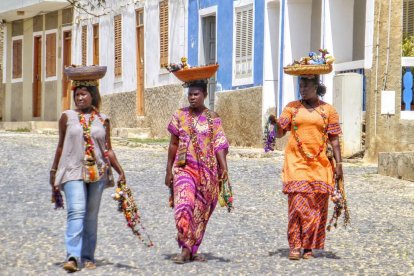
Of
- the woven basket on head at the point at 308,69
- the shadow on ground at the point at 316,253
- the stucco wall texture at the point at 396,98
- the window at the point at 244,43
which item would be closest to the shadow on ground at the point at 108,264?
the shadow on ground at the point at 316,253

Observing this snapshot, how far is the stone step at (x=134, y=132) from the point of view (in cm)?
2962

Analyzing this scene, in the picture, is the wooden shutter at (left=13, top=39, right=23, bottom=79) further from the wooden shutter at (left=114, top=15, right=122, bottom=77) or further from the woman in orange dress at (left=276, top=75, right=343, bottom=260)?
the woman in orange dress at (left=276, top=75, right=343, bottom=260)

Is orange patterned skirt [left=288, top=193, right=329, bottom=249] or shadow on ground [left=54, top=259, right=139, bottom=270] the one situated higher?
orange patterned skirt [left=288, top=193, right=329, bottom=249]

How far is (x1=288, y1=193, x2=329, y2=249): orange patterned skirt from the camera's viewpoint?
32.3 feet

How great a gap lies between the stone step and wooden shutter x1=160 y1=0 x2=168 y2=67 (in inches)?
67.1

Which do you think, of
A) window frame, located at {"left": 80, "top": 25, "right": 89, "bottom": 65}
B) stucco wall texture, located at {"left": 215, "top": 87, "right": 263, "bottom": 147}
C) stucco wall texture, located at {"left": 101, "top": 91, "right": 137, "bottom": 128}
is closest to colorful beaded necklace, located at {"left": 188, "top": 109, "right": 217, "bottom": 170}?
stucco wall texture, located at {"left": 215, "top": 87, "right": 263, "bottom": 147}

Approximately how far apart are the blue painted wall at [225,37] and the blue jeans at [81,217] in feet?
50.7

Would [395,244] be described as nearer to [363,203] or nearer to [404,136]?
[363,203]

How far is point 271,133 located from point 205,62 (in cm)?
1790

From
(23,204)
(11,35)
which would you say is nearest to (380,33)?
(23,204)

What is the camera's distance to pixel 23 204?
13688mm

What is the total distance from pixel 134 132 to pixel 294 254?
66.4 ft

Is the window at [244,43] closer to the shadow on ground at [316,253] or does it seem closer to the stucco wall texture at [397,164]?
the stucco wall texture at [397,164]

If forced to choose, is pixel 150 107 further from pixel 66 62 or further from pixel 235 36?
pixel 66 62
